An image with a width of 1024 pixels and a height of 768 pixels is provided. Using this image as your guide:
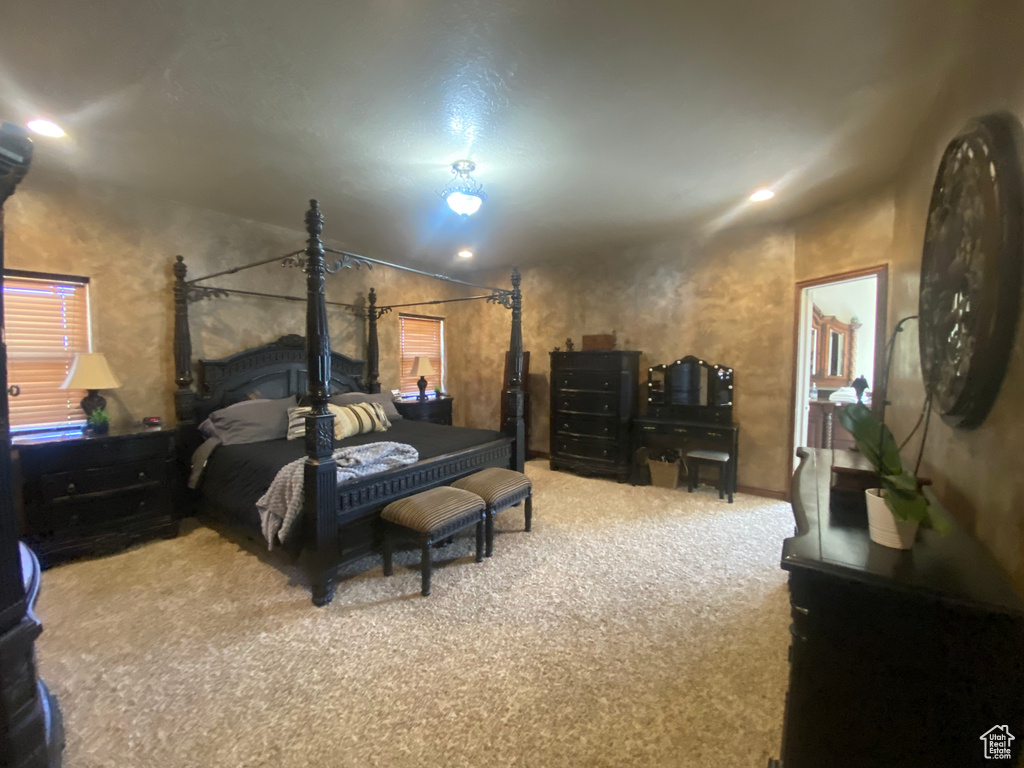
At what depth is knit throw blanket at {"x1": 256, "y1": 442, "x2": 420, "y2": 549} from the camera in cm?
234

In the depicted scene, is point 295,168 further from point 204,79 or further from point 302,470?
point 302,470

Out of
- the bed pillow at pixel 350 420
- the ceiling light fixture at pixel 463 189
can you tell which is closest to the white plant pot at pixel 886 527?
the ceiling light fixture at pixel 463 189

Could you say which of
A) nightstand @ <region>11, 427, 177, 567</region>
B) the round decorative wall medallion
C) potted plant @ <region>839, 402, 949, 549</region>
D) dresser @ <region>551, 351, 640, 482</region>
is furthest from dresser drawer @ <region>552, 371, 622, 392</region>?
nightstand @ <region>11, 427, 177, 567</region>

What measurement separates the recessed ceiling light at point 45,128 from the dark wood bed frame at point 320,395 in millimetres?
1112

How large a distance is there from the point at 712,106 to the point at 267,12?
195cm

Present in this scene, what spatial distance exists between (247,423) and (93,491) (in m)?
0.97

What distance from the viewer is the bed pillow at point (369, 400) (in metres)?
4.07

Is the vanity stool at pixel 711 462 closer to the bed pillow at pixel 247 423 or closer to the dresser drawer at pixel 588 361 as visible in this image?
the dresser drawer at pixel 588 361

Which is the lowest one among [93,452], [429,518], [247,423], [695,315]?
[429,518]

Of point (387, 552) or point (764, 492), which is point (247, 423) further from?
point (764, 492)

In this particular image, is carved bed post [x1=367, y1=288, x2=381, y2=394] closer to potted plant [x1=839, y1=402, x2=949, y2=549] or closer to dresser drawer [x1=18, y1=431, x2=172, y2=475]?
dresser drawer [x1=18, y1=431, x2=172, y2=475]

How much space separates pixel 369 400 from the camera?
4.23 metres

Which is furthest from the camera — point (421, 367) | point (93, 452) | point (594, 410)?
point (421, 367)

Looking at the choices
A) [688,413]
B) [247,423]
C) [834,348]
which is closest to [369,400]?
[247,423]
